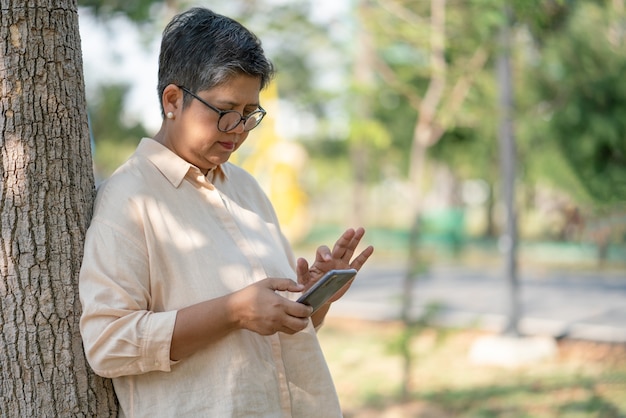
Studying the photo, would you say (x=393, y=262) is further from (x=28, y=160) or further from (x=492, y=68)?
(x=28, y=160)

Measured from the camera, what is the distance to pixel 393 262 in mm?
20859

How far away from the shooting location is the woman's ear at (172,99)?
1912 mm

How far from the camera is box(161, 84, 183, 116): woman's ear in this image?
75.3 inches

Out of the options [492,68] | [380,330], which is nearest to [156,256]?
[380,330]

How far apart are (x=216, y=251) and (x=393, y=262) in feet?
62.8

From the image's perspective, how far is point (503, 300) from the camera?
12297 mm

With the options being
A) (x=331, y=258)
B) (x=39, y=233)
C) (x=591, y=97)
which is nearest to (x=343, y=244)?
(x=331, y=258)

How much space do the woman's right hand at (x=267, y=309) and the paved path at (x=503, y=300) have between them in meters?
5.62

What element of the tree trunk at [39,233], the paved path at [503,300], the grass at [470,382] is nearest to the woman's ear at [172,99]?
the tree trunk at [39,233]

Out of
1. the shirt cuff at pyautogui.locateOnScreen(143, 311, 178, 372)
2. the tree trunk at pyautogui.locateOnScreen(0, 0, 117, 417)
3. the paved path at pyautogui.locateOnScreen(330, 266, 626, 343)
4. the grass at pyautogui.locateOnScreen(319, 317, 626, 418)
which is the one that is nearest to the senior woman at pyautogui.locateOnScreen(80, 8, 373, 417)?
the shirt cuff at pyautogui.locateOnScreen(143, 311, 178, 372)

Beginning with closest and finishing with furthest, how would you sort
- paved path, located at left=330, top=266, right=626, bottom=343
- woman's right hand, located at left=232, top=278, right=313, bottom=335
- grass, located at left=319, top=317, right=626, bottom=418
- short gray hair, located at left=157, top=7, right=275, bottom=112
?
woman's right hand, located at left=232, top=278, right=313, bottom=335 → short gray hair, located at left=157, top=7, right=275, bottom=112 → grass, located at left=319, top=317, right=626, bottom=418 → paved path, located at left=330, top=266, right=626, bottom=343

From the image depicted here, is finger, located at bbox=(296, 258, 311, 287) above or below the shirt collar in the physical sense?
below

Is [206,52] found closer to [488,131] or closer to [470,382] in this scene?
[470,382]

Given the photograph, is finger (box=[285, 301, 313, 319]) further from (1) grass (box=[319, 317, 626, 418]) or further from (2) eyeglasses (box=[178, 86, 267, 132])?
(1) grass (box=[319, 317, 626, 418])
